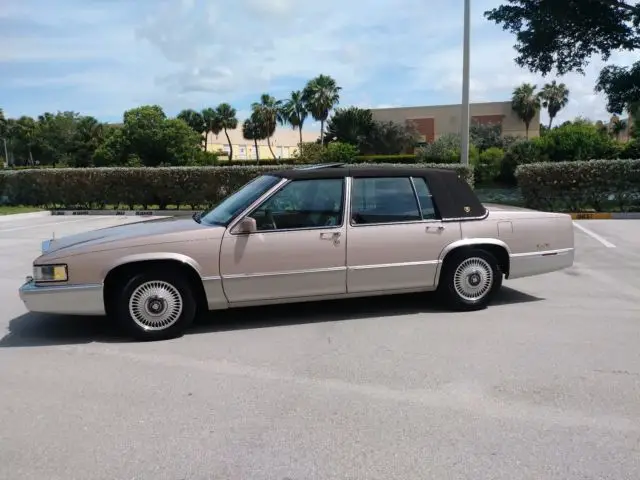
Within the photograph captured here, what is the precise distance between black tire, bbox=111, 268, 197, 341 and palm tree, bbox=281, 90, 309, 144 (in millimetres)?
60613

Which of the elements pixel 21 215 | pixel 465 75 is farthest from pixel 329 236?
pixel 21 215

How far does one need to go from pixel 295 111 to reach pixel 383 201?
6157 cm

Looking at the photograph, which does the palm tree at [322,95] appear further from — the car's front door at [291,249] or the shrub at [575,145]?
the car's front door at [291,249]

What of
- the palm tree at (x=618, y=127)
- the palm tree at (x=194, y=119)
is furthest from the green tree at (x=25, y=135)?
the palm tree at (x=618, y=127)

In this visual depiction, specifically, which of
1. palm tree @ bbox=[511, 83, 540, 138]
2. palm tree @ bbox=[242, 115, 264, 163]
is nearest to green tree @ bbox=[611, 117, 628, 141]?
palm tree @ bbox=[511, 83, 540, 138]

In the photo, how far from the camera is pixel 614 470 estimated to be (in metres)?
3.09

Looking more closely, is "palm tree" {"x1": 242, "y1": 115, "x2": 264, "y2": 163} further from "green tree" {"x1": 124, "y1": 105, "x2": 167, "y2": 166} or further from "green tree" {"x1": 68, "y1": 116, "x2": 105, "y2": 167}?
"green tree" {"x1": 124, "y1": 105, "x2": 167, "y2": 166}

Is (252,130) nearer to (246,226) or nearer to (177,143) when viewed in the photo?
(177,143)

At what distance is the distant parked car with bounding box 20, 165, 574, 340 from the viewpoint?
529cm

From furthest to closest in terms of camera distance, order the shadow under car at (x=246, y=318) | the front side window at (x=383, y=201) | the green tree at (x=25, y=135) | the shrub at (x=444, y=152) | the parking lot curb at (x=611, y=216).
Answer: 1. the green tree at (x=25, y=135)
2. the shrub at (x=444, y=152)
3. the parking lot curb at (x=611, y=216)
4. the front side window at (x=383, y=201)
5. the shadow under car at (x=246, y=318)

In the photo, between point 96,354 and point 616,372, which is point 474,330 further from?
point 96,354

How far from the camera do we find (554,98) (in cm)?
6912

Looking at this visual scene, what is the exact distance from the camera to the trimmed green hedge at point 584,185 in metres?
16.5

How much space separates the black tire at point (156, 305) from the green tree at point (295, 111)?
60.6m
